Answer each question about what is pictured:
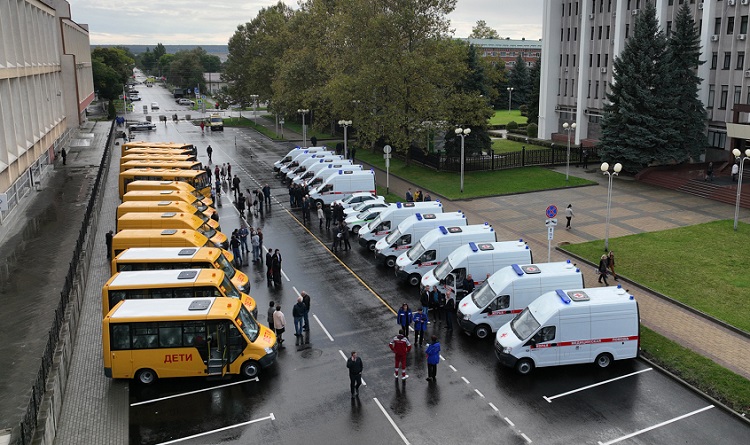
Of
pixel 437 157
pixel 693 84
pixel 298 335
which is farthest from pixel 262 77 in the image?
pixel 298 335

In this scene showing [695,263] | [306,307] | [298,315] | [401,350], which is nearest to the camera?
[401,350]

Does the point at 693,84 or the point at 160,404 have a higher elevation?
the point at 693,84

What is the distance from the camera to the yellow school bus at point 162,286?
17.2 metres

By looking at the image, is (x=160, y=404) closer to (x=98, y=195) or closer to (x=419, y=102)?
(x=98, y=195)

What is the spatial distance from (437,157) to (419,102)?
473cm

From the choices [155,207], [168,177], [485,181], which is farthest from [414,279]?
[485,181]

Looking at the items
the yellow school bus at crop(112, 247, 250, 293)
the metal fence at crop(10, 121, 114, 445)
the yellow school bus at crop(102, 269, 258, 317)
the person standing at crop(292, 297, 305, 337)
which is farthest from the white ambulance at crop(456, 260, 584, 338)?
the metal fence at crop(10, 121, 114, 445)

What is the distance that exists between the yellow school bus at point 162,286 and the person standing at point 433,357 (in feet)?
17.8

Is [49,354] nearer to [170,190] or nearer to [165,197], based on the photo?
[165,197]

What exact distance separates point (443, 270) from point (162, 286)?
361 inches

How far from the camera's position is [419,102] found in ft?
142

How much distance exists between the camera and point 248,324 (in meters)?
16.5

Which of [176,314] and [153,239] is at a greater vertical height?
[153,239]

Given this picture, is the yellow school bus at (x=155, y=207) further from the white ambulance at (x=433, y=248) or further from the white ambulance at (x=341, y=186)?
the white ambulance at (x=433, y=248)
